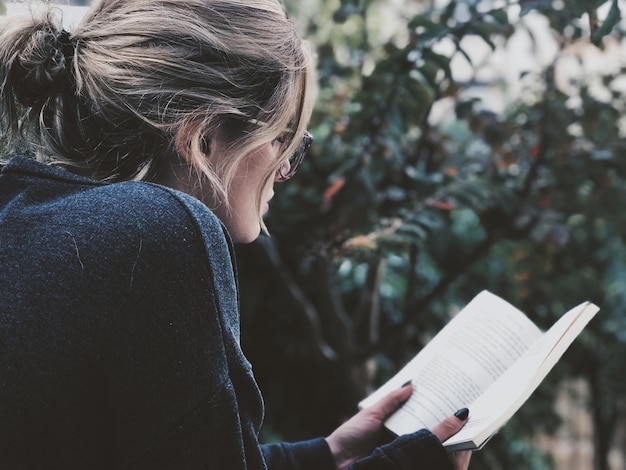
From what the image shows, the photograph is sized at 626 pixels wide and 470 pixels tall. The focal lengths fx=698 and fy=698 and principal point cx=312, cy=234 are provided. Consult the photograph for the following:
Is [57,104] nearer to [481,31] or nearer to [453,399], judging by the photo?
[453,399]

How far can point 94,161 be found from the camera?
100 centimetres

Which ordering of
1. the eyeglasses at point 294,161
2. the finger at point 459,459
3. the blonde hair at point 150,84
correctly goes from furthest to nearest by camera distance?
the eyeglasses at point 294,161 < the finger at point 459,459 < the blonde hair at point 150,84

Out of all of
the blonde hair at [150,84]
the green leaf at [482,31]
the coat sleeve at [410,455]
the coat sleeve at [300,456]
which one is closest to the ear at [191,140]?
the blonde hair at [150,84]

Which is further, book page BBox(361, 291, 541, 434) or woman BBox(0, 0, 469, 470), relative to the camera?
book page BBox(361, 291, 541, 434)

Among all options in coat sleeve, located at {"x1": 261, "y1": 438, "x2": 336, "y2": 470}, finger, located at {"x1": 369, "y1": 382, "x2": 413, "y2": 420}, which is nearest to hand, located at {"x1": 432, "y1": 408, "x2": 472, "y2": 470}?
finger, located at {"x1": 369, "y1": 382, "x2": 413, "y2": 420}

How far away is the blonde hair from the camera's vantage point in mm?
937

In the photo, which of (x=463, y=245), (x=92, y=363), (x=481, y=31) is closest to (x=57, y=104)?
(x=92, y=363)

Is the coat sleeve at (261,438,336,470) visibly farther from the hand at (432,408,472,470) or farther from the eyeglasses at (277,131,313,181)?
the eyeglasses at (277,131,313,181)

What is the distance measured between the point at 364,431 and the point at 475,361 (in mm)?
252

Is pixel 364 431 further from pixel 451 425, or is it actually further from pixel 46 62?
pixel 46 62

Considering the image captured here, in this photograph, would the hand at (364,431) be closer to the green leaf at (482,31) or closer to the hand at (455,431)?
the hand at (455,431)

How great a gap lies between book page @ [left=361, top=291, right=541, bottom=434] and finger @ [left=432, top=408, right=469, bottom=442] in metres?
0.09

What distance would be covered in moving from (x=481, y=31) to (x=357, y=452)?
3.06 ft

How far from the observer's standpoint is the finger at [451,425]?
1.08 m
